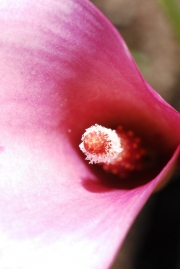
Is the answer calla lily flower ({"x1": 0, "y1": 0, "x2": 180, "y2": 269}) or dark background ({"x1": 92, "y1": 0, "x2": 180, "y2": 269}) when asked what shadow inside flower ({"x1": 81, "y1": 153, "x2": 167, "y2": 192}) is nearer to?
calla lily flower ({"x1": 0, "y1": 0, "x2": 180, "y2": 269})

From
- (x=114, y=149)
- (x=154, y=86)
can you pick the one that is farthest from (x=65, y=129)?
(x=154, y=86)

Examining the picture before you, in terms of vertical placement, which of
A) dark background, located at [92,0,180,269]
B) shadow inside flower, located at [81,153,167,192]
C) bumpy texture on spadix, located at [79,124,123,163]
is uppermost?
bumpy texture on spadix, located at [79,124,123,163]

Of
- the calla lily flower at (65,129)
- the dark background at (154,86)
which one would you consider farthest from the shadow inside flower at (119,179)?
the dark background at (154,86)

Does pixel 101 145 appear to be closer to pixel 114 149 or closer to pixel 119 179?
pixel 114 149

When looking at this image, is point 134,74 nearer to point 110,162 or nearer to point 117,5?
point 110,162

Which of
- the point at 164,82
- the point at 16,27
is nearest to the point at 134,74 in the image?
the point at 16,27

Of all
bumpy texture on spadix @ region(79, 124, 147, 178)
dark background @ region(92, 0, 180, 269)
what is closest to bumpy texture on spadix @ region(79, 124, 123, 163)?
bumpy texture on spadix @ region(79, 124, 147, 178)

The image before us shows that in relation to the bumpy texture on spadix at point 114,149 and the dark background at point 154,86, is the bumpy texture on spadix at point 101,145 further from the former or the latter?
the dark background at point 154,86
